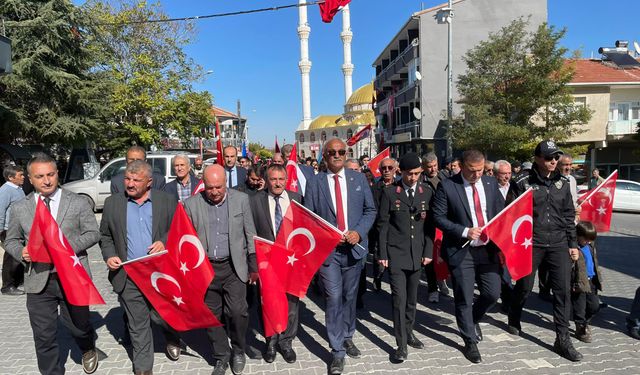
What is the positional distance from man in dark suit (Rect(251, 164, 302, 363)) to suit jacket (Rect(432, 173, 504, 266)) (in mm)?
1474

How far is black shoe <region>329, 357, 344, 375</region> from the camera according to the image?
401cm

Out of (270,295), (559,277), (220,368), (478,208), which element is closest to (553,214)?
(559,277)

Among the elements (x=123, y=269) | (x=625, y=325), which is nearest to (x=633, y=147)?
(x=625, y=325)

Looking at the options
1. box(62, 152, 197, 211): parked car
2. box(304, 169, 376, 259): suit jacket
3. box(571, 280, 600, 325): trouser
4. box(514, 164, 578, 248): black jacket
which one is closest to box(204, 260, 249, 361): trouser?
box(304, 169, 376, 259): suit jacket

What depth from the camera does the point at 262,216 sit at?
4.52m

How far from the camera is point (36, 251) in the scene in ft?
11.9

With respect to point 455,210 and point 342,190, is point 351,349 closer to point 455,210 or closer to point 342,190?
point 342,190

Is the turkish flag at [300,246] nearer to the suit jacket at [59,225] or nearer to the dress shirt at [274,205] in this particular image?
the dress shirt at [274,205]

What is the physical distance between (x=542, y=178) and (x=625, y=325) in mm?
2084

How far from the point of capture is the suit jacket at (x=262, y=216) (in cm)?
451

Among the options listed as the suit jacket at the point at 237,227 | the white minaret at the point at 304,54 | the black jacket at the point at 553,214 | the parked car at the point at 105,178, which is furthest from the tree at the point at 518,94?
the white minaret at the point at 304,54

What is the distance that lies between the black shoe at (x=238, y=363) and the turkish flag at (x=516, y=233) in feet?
→ 8.31

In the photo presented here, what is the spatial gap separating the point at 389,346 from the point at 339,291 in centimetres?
96

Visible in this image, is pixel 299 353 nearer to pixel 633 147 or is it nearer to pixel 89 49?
pixel 89 49
